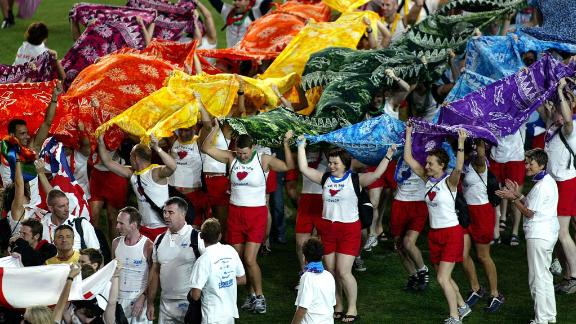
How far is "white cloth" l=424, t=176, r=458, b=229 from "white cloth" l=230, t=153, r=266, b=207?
5.36 feet

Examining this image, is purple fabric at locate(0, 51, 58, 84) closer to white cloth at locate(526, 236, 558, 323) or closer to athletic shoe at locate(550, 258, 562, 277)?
white cloth at locate(526, 236, 558, 323)

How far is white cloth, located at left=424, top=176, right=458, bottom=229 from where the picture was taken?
10812mm

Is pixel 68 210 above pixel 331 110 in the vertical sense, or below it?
below

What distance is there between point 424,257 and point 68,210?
4.32m

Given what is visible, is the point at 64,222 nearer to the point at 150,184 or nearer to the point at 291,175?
the point at 150,184

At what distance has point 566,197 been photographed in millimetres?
11758

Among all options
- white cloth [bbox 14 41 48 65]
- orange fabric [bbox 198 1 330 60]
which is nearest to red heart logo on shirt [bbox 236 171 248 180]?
orange fabric [bbox 198 1 330 60]

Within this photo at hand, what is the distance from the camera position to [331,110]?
12.0 metres

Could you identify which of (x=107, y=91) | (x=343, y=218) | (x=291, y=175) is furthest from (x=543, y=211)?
(x=107, y=91)

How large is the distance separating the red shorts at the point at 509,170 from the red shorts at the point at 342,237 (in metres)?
2.47

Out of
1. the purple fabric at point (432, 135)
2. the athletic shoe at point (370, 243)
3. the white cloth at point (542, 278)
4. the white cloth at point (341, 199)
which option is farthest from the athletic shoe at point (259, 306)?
the white cloth at point (542, 278)

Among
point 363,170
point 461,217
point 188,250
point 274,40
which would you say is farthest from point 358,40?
point 188,250

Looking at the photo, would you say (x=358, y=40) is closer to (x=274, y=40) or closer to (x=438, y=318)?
(x=274, y=40)

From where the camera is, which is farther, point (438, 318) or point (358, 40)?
point (358, 40)
